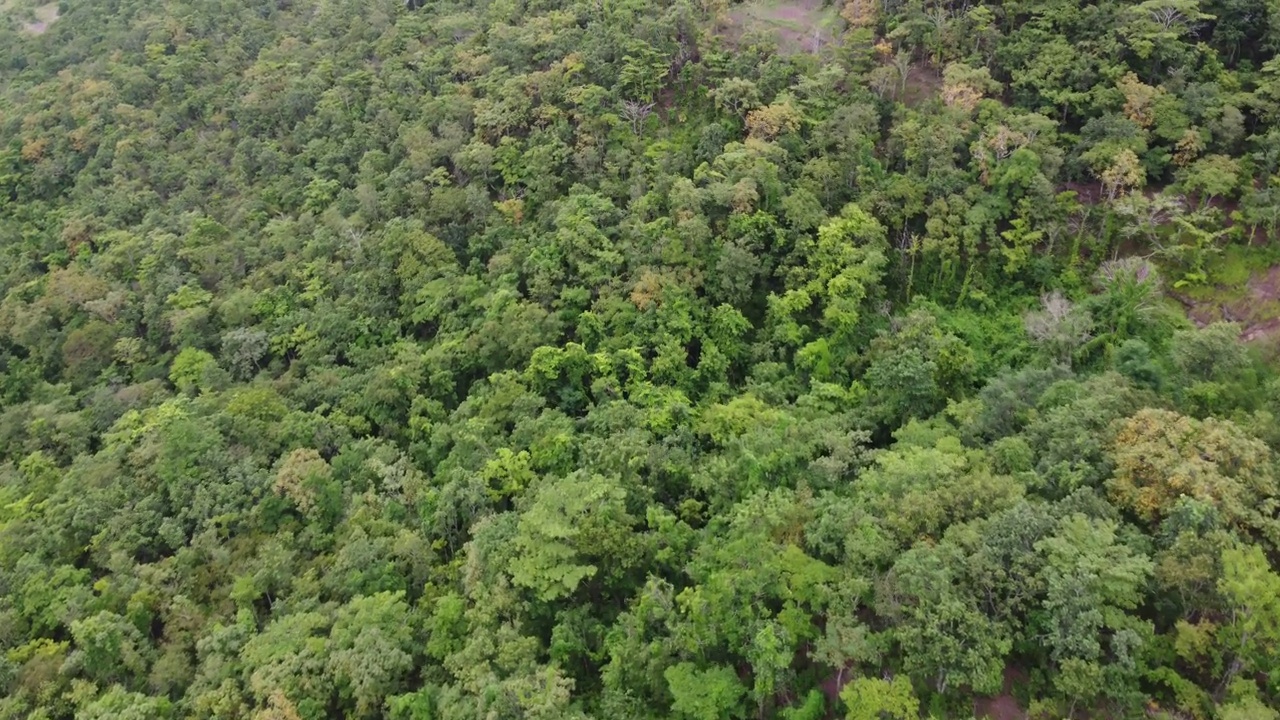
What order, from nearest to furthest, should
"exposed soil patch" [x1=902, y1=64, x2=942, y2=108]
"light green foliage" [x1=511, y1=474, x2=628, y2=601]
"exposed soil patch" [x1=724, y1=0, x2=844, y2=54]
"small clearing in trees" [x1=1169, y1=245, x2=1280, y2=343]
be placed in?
1. "light green foliage" [x1=511, y1=474, x2=628, y2=601]
2. "small clearing in trees" [x1=1169, y1=245, x2=1280, y2=343]
3. "exposed soil patch" [x1=902, y1=64, x2=942, y2=108]
4. "exposed soil patch" [x1=724, y1=0, x2=844, y2=54]

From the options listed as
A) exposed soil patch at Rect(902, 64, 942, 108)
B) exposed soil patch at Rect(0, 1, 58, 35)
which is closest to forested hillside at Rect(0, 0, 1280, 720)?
exposed soil patch at Rect(902, 64, 942, 108)

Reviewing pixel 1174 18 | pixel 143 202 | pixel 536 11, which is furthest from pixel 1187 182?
pixel 143 202

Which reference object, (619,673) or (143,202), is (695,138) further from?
(143,202)

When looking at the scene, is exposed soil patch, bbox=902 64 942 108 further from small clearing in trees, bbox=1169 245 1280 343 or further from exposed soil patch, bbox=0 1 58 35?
exposed soil patch, bbox=0 1 58 35

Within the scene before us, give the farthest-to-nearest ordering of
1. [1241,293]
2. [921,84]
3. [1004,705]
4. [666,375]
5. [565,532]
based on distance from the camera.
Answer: [921,84]
[666,375]
[1241,293]
[565,532]
[1004,705]

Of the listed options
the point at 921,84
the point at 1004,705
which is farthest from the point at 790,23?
the point at 1004,705

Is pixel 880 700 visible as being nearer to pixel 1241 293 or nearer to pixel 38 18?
pixel 1241 293

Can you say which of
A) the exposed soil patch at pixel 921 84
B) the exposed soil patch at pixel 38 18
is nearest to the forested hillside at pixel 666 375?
the exposed soil patch at pixel 921 84

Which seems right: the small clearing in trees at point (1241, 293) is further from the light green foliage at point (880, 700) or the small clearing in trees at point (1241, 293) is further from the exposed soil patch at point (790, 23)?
the exposed soil patch at point (790, 23)
